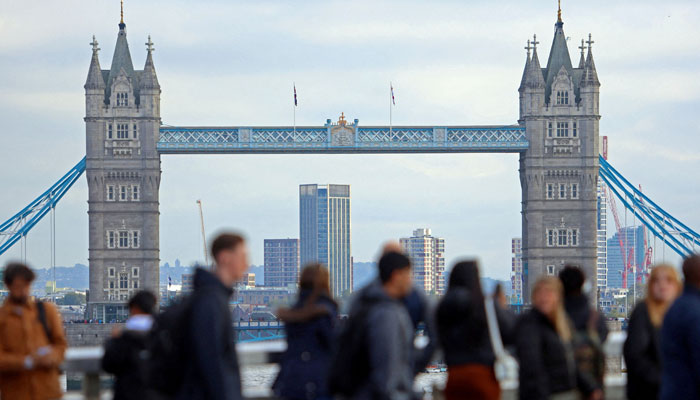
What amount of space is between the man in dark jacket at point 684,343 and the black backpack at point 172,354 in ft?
10.2

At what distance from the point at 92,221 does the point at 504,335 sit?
6829 centimetres

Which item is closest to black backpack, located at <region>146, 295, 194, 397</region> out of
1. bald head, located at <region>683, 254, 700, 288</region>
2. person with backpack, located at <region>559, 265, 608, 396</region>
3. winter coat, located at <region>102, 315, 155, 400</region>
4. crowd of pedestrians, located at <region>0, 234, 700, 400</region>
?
crowd of pedestrians, located at <region>0, 234, 700, 400</region>

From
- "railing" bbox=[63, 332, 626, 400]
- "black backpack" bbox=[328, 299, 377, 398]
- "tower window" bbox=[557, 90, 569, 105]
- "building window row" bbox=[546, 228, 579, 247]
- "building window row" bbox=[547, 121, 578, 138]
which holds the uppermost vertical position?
"tower window" bbox=[557, 90, 569, 105]

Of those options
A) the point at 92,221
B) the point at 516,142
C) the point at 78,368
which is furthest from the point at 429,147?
the point at 78,368

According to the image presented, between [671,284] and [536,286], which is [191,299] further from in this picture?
[671,284]

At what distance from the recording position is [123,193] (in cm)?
7600

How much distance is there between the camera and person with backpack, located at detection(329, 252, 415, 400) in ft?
26.1

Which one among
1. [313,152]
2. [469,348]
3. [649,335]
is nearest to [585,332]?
[649,335]

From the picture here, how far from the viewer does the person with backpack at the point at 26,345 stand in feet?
33.7

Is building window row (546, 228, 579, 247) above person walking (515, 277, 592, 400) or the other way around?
above

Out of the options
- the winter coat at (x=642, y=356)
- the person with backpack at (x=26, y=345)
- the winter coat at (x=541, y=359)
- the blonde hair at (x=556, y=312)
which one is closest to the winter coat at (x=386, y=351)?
the winter coat at (x=541, y=359)

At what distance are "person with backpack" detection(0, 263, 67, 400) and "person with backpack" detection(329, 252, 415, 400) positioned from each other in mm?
3016

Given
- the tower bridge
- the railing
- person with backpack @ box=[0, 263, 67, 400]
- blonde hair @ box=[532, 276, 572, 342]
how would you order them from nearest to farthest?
blonde hair @ box=[532, 276, 572, 342], person with backpack @ box=[0, 263, 67, 400], the railing, the tower bridge

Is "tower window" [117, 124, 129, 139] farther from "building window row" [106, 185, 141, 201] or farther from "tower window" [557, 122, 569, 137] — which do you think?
"tower window" [557, 122, 569, 137]
